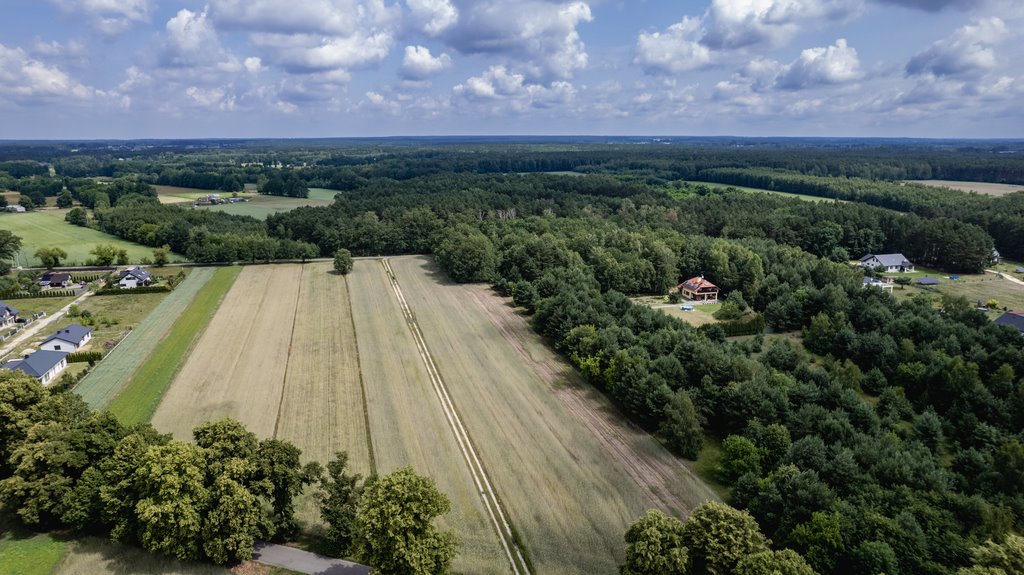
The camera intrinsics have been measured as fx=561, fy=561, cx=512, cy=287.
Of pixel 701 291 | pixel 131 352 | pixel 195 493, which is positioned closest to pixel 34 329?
pixel 131 352

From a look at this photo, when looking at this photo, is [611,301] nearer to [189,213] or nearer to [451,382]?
[451,382]

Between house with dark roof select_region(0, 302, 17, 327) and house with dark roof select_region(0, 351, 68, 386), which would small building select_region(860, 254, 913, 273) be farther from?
house with dark roof select_region(0, 302, 17, 327)

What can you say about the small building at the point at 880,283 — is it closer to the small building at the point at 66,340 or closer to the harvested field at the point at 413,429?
the harvested field at the point at 413,429

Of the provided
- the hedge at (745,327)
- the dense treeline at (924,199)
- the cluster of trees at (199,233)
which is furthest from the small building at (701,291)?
the cluster of trees at (199,233)

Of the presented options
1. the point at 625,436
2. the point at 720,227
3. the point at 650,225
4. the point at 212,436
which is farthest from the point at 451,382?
the point at 720,227

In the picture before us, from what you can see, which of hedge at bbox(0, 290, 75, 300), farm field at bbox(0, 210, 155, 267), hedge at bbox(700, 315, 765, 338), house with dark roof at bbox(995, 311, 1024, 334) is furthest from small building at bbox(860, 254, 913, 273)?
farm field at bbox(0, 210, 155, 267)

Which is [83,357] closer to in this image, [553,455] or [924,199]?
[553,455]
